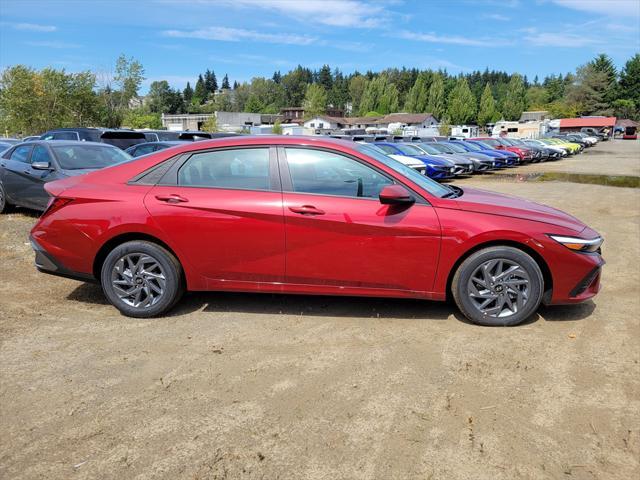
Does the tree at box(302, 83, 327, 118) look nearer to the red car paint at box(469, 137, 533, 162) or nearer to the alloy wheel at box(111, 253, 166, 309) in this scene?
the red car paint at box(469, 137, 533, 162)

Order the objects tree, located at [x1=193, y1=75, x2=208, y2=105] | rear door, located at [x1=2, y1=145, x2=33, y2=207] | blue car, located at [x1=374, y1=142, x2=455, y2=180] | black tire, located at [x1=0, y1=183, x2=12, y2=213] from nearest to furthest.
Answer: rear door, located at [x1=2, y1=145, x2=33, y2=207] < black tire, located at [x1=0, y1=183, x2=12, y2=213] < blue car, located at [x1=374, y1=142, x2=455, y2=180] < tree, located at [x1=193, y1=75, x2=208, y2=105]

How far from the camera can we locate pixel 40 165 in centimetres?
838

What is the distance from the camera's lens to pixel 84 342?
400 cm

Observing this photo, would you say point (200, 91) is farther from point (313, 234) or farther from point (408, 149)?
point (313, 234)

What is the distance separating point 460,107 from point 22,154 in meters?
126

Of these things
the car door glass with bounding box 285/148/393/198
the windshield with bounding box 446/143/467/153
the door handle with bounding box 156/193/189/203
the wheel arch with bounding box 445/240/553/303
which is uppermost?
the car door glass with bounding box 285/148/393/198

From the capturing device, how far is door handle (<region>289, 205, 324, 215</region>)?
13.6 ft

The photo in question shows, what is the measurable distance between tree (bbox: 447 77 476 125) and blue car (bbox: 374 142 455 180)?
365 ft

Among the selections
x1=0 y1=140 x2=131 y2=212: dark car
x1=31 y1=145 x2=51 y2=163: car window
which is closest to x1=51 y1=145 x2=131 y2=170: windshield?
x1=0 y1=140 x2=131 y2=212: dark car

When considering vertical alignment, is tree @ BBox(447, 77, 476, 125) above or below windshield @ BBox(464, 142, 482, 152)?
above

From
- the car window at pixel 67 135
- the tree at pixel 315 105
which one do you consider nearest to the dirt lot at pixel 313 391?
the car window at pixel 67 135

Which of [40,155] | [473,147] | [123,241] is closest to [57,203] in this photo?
[123,241]

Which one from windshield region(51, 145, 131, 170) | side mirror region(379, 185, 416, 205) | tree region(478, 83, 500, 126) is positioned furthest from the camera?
tree region(478, 83, 500, 126)

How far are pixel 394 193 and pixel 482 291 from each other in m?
1.15
